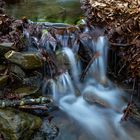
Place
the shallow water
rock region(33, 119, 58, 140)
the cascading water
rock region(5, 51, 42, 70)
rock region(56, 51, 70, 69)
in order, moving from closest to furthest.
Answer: rock region(33, 119, 58, 140)
the cascading water
rock region(5, 51, 42, 70)
rock region(56, 51, 70, 69)
the shallow water

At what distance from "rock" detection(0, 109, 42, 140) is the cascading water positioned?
104 cm

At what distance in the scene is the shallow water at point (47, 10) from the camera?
832 cm

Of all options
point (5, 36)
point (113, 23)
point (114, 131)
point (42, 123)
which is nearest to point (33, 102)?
point (42, 123)

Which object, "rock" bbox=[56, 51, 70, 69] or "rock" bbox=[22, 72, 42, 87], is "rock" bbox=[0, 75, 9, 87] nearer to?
"rock" bbox=[22, 72, 42, 87]

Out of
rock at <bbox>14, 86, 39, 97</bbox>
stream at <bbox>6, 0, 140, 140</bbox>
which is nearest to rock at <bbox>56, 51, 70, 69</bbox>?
stream at <bbox>6, 0, 140, 140</bbox>

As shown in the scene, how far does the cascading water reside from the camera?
555cm

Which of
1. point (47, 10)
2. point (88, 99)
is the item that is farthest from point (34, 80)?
point (47, 10)

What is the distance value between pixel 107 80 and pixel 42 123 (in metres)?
1.99

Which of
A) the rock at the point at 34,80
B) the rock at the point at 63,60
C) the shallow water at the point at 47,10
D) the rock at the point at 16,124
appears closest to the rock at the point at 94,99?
the rock at the point at 63,60

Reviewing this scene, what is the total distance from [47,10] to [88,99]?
3.87m

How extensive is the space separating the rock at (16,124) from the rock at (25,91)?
592mm

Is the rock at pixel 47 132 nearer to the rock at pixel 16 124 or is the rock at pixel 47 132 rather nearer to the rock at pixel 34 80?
the rock at pixel 16 124

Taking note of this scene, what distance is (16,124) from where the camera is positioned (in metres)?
4.84

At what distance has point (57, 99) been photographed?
617cm
